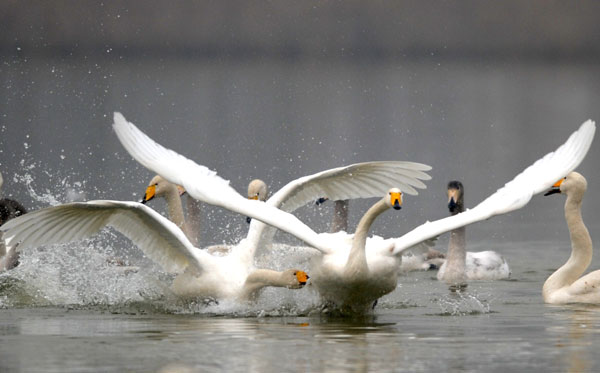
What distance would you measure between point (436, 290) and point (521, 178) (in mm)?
2650

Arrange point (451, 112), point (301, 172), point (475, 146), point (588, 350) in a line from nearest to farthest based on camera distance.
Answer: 1. point (588, 350)
2. point (301, 172)
3. point (475, 146)
4. point (451, 112)

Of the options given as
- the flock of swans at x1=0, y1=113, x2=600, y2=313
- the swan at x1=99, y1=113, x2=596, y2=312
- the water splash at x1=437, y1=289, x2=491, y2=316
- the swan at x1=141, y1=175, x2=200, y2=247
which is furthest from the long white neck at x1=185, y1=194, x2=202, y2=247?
the swan at x1=99, y1=113, x2=596, y2=312

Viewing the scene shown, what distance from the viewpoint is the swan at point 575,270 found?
13.4 meters

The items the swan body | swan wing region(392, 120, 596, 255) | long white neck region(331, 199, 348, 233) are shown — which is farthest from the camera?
long white neck region(331, 199, 348, 233)

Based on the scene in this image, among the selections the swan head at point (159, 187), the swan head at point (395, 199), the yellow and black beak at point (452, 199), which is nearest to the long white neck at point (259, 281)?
the swan head at point (395, 199)

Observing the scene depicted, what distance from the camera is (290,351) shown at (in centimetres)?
1008

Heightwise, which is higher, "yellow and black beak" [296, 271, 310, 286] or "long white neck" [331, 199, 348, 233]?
"long white neck" [331, 199, 348, 233]

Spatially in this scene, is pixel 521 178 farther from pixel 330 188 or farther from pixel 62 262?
pixel 62 262

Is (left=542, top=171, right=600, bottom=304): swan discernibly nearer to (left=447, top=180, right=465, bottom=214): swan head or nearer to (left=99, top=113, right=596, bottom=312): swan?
(left=99, top=113, right=596, bottom=312): swan

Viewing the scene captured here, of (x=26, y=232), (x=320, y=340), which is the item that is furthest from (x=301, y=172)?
(x=320, y=340)

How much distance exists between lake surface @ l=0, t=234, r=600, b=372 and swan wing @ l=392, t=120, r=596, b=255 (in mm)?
606

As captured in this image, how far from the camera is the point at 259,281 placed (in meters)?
12.5

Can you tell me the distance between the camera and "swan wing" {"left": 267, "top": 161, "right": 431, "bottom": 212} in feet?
46.6

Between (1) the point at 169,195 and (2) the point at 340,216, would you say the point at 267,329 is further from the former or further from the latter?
(2) the point at 340,216
